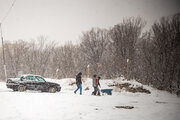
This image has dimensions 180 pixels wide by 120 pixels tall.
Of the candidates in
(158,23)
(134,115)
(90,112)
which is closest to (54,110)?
(90,112)

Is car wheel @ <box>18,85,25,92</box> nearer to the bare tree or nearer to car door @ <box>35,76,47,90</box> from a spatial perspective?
car door @ <box>35,76,47,90</box>

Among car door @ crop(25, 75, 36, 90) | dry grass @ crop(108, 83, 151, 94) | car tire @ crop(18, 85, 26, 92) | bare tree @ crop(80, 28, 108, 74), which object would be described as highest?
bare tree @ crop(80, 28, 108, 74)

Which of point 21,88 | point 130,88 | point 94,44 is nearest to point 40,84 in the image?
point 21,88

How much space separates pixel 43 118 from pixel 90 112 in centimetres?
218

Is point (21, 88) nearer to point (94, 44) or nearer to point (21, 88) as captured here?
point (21, 88)

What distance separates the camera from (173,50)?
2678cm

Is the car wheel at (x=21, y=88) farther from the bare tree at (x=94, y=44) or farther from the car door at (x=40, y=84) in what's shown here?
the bare tree at (x=94, y=44)

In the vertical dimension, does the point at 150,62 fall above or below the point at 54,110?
above

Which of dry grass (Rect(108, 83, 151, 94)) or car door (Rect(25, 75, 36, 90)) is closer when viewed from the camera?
car door (Rect(25, 75, 36, 90))

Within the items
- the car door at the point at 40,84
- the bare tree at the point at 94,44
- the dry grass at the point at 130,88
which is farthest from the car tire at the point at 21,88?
the bare tree at the point at 94,44

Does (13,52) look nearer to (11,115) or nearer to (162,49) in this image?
(162,49)

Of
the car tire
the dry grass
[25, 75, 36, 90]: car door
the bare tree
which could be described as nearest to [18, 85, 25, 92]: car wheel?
the car tire

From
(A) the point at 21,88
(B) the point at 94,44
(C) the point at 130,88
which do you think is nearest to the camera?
(A) the point at 21,88

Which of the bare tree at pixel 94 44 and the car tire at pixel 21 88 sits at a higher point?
the bare tree at pixel 94 44
